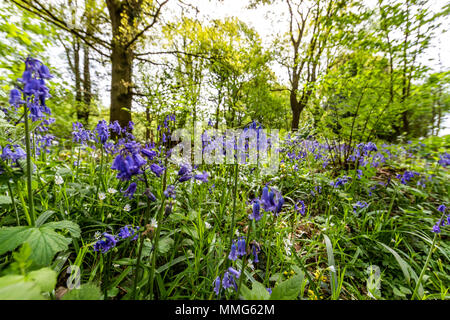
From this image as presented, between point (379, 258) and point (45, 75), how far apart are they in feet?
11.1

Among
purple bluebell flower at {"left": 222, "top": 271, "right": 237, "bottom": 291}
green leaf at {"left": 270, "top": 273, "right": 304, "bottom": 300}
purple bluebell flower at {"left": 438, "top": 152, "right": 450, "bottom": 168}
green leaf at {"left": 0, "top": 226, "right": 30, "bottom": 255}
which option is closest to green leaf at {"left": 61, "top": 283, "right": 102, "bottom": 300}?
green leaf at {"left": 0, "top": 226, "right": 30, "bottom": 255}

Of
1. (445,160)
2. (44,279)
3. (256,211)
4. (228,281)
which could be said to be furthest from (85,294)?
(445,160)

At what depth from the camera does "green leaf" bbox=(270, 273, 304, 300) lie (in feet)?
2.56

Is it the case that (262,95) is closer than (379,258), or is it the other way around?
(379,258)

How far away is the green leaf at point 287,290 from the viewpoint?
0.78 meters

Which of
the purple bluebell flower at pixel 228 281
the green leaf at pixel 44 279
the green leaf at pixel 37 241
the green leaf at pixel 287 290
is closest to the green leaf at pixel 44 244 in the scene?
the green leaf at pixel 37 241

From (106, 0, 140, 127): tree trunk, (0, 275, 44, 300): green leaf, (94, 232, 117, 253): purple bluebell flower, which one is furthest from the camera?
(106, 0, 140, 127): tree trunk

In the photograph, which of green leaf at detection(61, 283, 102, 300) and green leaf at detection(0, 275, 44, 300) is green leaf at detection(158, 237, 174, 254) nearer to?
green leaf at detection(61, 283, 102, 300)

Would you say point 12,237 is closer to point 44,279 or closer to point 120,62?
point 44,279

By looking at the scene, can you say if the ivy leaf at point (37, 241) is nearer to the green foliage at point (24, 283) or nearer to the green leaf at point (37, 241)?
the green leaf at point (37, 241)

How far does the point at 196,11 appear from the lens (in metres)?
5.77
